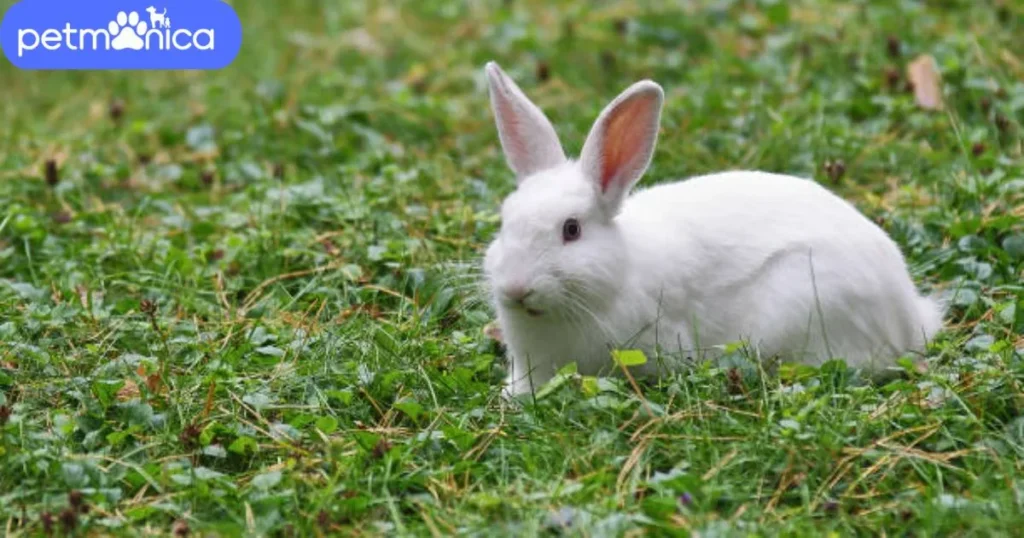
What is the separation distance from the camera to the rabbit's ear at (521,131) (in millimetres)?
4895

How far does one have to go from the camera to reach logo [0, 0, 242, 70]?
293 inches

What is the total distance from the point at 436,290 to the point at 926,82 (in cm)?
289

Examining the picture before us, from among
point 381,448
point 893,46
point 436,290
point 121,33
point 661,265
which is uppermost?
point 121,33

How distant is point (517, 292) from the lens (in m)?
4.45

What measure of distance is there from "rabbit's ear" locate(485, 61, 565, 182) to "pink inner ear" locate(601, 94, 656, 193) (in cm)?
21

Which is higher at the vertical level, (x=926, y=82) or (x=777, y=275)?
(x=926, y=82)

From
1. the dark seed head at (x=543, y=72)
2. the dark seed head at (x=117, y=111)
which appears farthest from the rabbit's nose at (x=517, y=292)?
the dark seed head at (x=117, y=111)

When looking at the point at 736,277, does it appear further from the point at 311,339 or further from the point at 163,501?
the point at 163,501

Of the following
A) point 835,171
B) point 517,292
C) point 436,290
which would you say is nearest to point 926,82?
point 835,171

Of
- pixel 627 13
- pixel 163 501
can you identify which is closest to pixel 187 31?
pixel 627 13

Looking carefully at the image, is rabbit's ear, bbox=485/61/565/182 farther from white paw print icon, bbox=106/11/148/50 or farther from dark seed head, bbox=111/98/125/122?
dark seed head, bbox=111/98/125/122

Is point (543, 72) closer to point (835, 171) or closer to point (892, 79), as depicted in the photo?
point (892, 79)

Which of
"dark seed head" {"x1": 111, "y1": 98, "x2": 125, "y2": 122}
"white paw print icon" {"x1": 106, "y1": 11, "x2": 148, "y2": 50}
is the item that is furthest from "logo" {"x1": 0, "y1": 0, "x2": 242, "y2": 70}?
"dark seed head" {"x1": 111, "y1": 98, "x2": 125, "y2": 122}

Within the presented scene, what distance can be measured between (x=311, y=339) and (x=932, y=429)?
198cm
